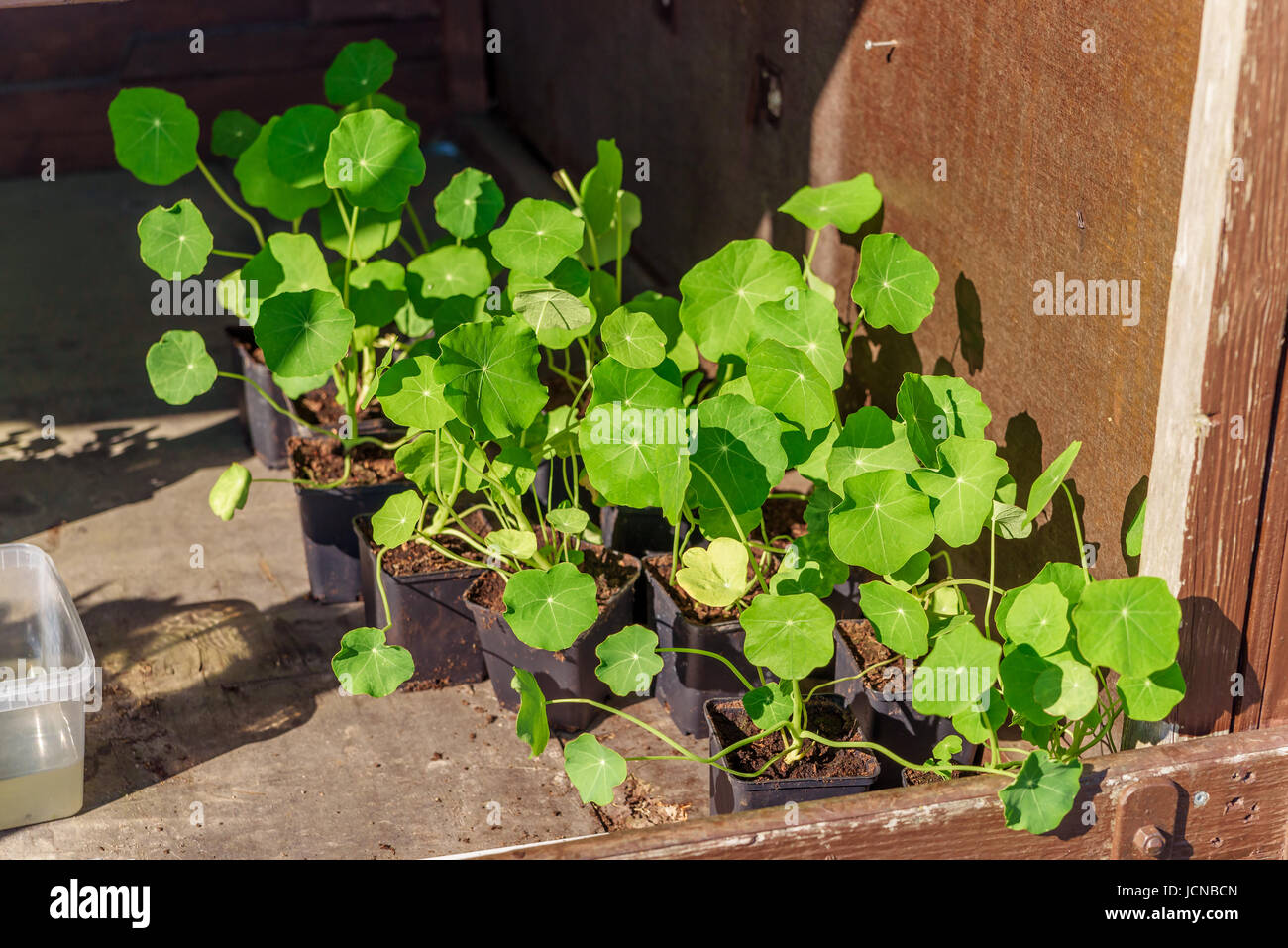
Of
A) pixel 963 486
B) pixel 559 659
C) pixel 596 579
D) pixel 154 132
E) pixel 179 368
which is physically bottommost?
pixel 559 659

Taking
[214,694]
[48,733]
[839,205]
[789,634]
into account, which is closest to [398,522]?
[214,694]

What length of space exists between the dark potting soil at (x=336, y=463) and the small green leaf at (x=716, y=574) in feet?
2.67

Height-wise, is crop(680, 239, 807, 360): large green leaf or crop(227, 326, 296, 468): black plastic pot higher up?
crop(680, 239, 807, 360): large green leaf

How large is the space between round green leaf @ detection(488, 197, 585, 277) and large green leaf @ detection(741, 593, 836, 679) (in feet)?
2.71

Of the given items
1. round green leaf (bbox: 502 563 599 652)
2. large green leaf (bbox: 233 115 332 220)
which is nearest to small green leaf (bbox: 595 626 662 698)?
round green leaf (bbox: 502 563 599 652)

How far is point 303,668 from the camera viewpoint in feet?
8.80

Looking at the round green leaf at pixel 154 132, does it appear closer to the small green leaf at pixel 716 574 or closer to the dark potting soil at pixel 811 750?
the small green leaf at pixel 716 574

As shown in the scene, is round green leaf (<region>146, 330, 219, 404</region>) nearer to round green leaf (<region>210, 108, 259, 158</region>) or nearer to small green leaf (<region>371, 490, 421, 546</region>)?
small green leaf (<region>371, 490, 421, 546</region>)

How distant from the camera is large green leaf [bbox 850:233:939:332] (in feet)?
7.72

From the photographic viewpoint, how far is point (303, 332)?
249 cm

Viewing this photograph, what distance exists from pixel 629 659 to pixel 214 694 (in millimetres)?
921

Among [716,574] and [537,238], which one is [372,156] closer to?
[537,238]

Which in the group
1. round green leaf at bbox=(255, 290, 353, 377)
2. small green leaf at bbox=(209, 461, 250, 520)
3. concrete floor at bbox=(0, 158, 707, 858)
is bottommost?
concrete floor at bbox=(0, 158, 707, 858)

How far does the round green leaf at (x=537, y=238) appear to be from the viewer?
2488 mm
